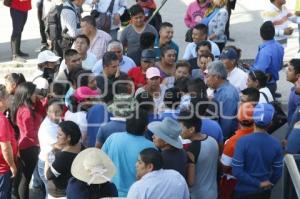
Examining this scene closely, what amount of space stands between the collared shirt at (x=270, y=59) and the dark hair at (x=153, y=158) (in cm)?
397

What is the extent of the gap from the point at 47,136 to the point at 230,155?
177cm

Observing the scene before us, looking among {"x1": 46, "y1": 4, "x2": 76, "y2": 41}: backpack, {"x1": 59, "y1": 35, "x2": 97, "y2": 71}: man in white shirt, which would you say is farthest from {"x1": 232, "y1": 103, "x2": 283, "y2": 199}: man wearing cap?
{"x1": 46, "y1": 4, "x2": 76, "y2": 41}: backpack

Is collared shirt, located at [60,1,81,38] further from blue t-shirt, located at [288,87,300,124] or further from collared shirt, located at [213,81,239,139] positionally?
blue t-shirt, located at [288,87,300,124]

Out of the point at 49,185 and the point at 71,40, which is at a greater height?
the point at 71,40

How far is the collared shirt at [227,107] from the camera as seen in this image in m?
7.68

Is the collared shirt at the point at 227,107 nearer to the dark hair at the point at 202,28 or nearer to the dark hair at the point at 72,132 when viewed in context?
the dark hair at the point at 202,28

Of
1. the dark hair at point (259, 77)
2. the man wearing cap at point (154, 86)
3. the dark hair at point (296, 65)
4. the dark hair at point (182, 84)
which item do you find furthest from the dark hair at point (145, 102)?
the dark hair at point (296, 65)

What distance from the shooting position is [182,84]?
26.0 feet

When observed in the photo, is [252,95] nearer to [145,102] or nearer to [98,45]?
[145,102]

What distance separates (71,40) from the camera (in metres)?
9.99

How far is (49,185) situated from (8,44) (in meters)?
6.83

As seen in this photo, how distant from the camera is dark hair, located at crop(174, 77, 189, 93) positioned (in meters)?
7.83

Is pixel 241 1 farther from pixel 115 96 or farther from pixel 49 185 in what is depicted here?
pixel 49 185

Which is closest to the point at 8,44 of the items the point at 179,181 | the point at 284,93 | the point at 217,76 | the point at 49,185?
the point at 284,93
